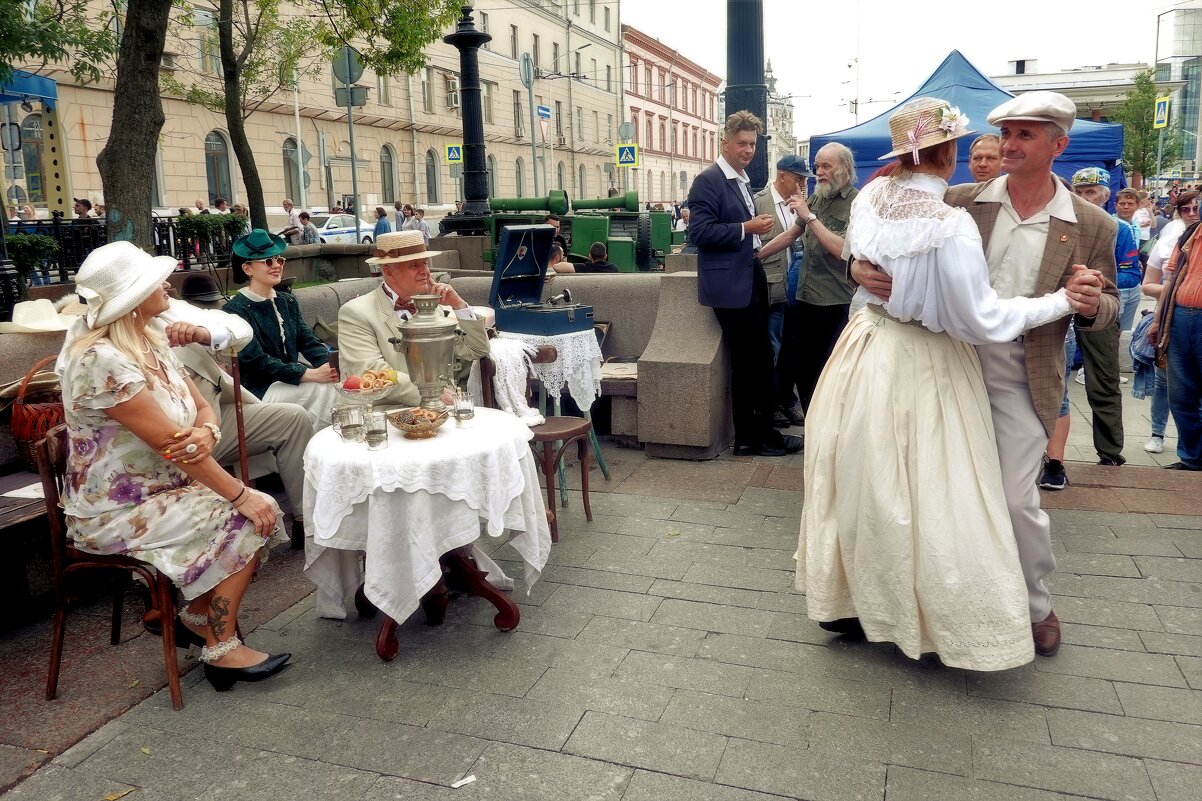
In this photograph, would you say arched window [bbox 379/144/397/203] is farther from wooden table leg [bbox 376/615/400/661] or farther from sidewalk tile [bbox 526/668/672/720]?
sidewalk tile [bbox 526/668/672/720]

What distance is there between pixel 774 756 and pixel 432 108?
131 feet

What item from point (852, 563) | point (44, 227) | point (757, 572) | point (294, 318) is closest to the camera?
point (852, 563)

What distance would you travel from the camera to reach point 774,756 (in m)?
2.84

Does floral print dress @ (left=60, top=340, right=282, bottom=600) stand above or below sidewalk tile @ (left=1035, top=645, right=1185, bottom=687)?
above

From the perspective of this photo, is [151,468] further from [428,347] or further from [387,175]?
[387,175]

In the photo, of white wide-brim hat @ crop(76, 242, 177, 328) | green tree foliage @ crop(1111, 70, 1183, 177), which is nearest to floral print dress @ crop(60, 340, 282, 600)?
white wide-brim hat @ crop(76, 242, 177, 328)

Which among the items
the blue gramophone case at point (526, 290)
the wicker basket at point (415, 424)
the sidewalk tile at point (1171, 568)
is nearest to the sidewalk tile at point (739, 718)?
the wicker basket at point (415, 424)

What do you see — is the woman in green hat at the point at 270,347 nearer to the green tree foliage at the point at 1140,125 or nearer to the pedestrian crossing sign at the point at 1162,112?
the pedestrian crossing sign at the point at 1162,112

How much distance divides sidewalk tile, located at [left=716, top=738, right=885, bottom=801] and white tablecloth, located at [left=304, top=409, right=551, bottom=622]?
45.9 inches

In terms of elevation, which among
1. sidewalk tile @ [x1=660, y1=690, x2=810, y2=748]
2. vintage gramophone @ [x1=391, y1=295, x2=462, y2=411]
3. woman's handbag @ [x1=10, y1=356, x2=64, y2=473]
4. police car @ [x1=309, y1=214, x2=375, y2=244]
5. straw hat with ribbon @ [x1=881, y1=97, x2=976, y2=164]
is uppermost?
police car @ [x1=309, y1=214, x2=375, y2=244]

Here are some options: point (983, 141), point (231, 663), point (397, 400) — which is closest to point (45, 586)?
point (231, 663)

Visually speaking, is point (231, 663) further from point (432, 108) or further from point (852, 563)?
point (432, 108)

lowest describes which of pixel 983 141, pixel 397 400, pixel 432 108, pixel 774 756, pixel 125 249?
pixel 774 756

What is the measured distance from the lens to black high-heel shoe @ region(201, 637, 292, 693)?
3.36 metres
